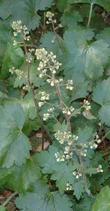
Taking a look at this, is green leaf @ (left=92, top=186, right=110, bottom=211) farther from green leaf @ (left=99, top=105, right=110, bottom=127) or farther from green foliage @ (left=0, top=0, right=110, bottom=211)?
green leaf @ (left=99, top=105, right=110, bottom=127)

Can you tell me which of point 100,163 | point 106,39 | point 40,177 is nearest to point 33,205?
point 40,177

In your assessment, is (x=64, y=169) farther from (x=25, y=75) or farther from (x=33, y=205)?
(x=25, y=75)

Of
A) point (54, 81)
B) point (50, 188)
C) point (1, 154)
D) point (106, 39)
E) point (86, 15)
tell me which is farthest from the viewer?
point (86, 15)

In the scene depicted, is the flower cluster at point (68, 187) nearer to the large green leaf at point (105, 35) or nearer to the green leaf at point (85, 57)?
the green leaf at point (85, 57)

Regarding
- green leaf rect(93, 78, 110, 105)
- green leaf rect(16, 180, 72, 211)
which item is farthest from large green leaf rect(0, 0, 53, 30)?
green leaf rect(16, 180, 72, 211)

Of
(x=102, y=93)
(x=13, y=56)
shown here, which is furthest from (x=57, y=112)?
(x=13, y=56)

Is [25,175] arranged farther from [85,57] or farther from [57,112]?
[85,57]

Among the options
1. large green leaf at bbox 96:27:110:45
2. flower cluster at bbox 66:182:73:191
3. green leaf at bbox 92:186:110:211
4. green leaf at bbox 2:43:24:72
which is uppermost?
large green leaf at bbox 96:27:110:45
